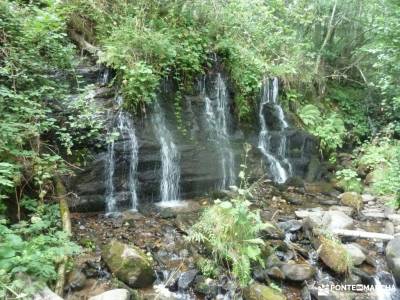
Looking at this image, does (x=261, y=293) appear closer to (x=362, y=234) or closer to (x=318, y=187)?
(x=362, y=234)

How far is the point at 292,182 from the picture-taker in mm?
9055

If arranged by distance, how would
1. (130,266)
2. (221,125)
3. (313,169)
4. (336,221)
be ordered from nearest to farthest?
(130,266) < (336,221) < (221,125) < (313,169)

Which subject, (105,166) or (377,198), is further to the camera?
(377,198)

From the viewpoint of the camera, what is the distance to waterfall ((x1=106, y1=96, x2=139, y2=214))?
6789 mm

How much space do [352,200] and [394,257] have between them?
9.41 feet

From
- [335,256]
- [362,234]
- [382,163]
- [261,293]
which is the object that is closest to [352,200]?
[362,234]

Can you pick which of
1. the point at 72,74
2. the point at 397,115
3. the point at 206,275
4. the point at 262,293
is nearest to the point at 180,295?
the point at 206,275

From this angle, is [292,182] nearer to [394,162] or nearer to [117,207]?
[394,162]

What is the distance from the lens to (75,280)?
4.29 m

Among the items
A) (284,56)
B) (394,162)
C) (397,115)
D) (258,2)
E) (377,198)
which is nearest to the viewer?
(394,162)

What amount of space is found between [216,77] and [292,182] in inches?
128

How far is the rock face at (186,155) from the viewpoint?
6633 mm

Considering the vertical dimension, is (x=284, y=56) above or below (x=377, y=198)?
above

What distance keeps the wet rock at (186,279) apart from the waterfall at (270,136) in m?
5.02
